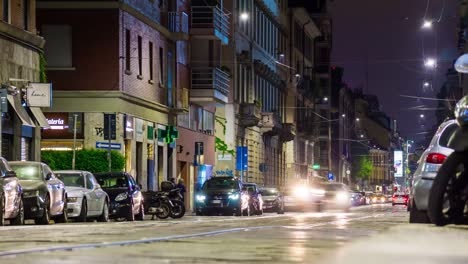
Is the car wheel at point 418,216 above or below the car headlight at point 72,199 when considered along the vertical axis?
below

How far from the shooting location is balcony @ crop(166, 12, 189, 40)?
2173 inches

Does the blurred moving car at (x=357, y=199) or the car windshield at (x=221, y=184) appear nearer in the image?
the car windshield at (x=221, y=184)

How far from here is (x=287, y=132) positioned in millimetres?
88688

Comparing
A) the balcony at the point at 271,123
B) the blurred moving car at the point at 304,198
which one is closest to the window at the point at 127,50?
the blurred moving car at the point at 304,198

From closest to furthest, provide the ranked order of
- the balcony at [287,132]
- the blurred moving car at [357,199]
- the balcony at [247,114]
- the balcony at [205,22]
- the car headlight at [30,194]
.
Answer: the car headlight at [30,194] < the balcony at [205,22] < the balcony at [247,114] < the balcony at [287,132] < the blurred moving car at [357,199]

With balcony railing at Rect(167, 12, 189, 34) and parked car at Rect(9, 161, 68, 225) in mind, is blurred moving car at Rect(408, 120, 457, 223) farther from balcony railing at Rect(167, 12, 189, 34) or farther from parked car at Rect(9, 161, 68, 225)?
balcony railing at Rect(167, 12, 189, 34)

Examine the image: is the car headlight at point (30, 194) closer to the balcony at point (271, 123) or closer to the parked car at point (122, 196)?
the parked car at point (122, 196)

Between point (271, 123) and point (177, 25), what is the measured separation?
23.6m

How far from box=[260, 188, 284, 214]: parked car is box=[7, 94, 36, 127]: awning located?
698 inches

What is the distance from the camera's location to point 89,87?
4628 centimetres

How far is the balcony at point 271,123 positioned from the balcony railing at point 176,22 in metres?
22.6

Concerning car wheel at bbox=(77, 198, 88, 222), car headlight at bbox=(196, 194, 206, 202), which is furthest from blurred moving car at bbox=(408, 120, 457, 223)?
car headlight at bbox=(196, 194, 206, 202)

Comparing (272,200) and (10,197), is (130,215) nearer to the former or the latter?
(10,197)

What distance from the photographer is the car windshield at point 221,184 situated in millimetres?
46344
